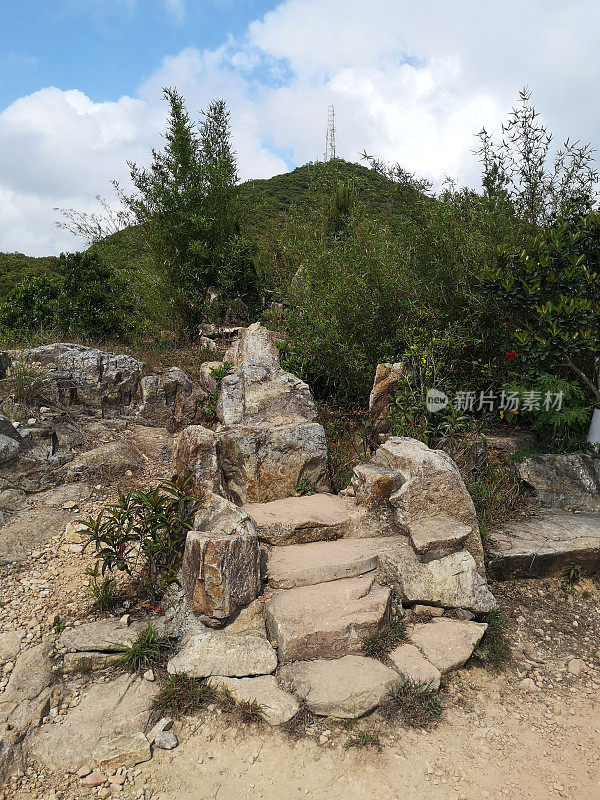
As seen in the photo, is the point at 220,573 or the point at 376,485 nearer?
the point at 220,573

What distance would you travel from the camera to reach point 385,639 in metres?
3.84

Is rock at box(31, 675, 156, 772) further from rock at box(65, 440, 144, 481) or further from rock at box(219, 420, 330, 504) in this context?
rock at box(65, 440, 144, 481)

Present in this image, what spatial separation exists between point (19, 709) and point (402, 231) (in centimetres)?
648

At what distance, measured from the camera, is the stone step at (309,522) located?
463 centimetres

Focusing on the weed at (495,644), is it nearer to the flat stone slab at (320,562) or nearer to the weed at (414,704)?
the weed at (414,704)

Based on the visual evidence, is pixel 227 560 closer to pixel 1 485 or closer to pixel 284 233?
pixel 1 485

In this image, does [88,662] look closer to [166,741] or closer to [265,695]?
[166,741]

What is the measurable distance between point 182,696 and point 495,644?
2285 mm

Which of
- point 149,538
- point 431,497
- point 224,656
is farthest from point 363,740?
point 149,538

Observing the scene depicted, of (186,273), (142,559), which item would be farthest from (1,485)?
(186,273)

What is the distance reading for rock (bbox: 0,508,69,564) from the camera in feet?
14.7

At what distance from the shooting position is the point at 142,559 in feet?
14.8

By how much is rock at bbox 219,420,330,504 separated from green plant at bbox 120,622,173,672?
178cm

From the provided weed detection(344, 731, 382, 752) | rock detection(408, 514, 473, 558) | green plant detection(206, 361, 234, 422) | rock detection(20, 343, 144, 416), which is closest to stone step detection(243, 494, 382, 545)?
rock detection(408, 514, 473, 558)
